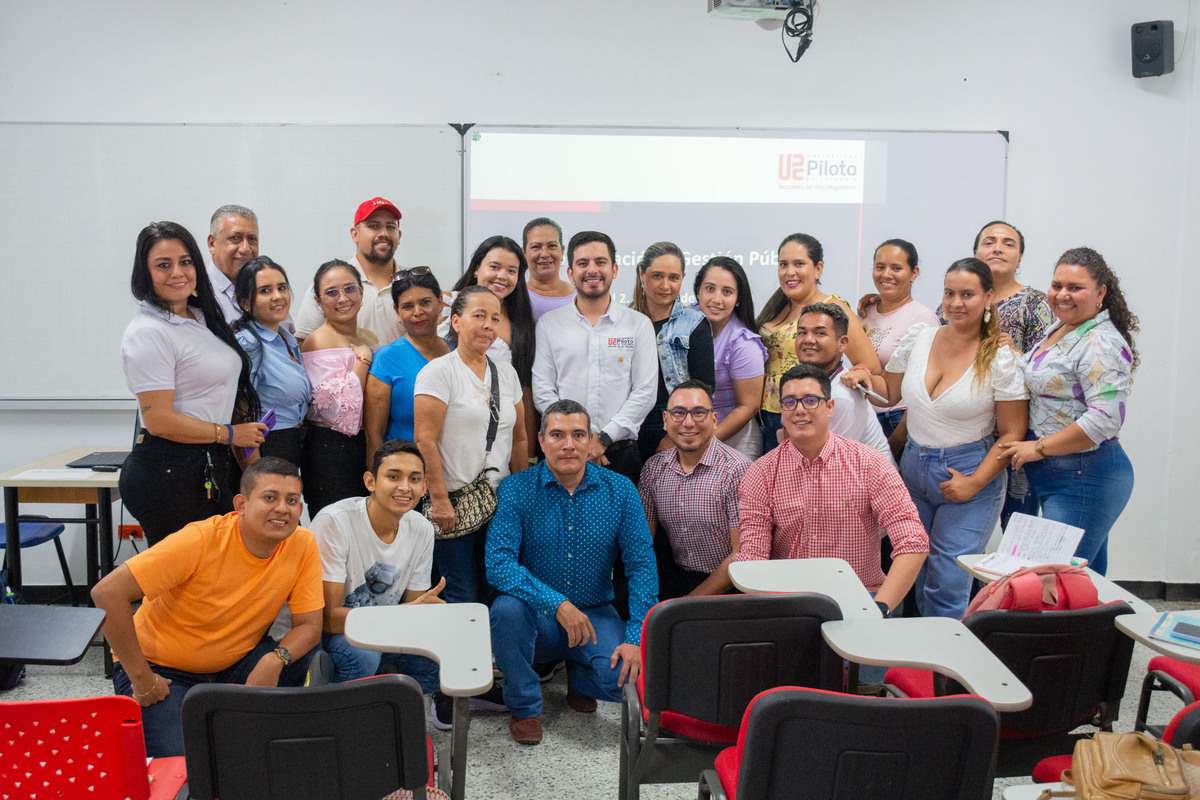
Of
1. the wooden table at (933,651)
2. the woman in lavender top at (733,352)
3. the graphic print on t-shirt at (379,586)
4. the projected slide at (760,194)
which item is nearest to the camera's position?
the wooden table at (933,651)

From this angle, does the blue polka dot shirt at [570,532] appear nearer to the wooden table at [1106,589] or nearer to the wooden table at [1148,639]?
the wooden table at [1106,589]

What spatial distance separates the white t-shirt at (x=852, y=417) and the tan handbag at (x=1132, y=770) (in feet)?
5.87

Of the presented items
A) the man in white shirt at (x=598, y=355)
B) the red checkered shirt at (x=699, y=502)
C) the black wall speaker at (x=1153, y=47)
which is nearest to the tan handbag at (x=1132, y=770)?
the red checkered shirt at (x=699, y=502)

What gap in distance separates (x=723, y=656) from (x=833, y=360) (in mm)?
1530

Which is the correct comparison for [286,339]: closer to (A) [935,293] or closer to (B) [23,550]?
(B) [23,550]

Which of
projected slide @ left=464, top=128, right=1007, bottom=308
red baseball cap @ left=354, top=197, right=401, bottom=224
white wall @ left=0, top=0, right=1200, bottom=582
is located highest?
white wall @ left=0, top=0, right=1200, bottom=582

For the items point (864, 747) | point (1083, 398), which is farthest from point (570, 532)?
point (1083, 398)

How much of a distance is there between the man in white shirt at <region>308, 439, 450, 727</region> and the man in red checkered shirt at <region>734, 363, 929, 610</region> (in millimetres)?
1030

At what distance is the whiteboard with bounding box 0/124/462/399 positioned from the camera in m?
4.37

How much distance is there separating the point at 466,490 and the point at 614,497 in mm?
495

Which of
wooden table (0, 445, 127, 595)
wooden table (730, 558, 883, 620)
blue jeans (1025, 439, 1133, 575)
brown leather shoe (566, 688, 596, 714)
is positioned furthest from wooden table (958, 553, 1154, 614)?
wooden table (0, 445, 127, 595)

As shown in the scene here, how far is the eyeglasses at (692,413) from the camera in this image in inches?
128

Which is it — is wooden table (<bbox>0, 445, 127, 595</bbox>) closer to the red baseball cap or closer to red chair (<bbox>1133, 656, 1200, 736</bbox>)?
the red baseball cap

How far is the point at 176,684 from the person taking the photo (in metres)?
2.58
